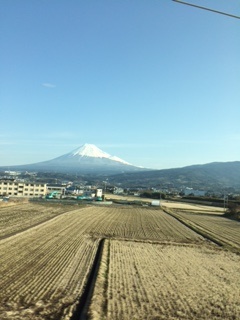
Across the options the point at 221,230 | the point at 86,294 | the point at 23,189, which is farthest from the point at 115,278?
the point at 23,189

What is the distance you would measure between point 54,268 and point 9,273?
1555 mm

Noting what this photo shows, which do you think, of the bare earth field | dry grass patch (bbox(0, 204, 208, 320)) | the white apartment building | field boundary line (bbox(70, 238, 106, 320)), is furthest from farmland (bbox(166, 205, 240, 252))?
the white apartment building

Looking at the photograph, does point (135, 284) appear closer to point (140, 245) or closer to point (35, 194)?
point (140, 245)

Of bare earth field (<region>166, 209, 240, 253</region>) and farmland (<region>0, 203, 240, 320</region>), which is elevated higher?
farmland (<region>0, 203, 240, 320</region>)

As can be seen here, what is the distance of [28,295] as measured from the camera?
9742 millimetres

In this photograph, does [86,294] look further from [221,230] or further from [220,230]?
[221,230]

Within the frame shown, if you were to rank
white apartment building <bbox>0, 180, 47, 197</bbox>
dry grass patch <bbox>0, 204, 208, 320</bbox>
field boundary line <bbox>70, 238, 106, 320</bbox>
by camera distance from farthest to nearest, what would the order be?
white apartment building <bbox>0, 180, 47, 197</bbox> → dry grass patch <bbox>0, 204, 208, 320</bbox> → field boundary line <bbox>70, 238, 106, 320</bbox>

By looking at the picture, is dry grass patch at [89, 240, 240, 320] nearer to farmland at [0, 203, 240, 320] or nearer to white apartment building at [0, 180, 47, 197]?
farmland at [0, 203, 240, 320]

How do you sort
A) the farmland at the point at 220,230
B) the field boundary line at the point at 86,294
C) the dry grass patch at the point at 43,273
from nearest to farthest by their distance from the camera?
the field boundary line at the point at 86,294 < the dry grass patch at the point at 43,273 < the farmland at the point at 220,230

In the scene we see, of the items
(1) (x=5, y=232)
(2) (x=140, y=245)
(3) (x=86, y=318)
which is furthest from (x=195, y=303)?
(1) (x=5, y=232)

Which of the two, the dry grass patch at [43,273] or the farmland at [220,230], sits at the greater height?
the dry grass patch at [43,273]

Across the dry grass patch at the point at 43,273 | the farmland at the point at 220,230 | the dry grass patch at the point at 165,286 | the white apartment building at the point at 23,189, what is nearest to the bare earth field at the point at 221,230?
the farmland at the point at 220,230

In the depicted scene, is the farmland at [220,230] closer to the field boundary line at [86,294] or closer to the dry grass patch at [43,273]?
the dry grass patch at [43,273]

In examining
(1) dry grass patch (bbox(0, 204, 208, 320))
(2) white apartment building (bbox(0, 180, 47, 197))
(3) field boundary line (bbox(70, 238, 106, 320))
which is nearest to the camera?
(3) field boundary line (bbox(70, 238, 106, 320))
